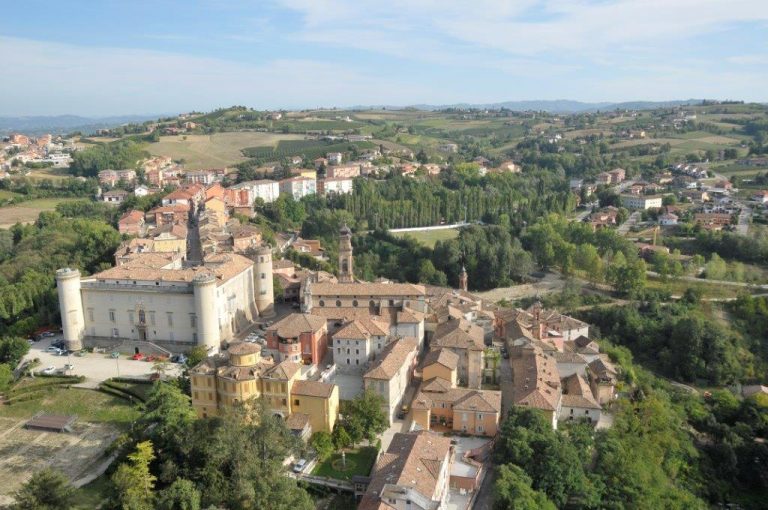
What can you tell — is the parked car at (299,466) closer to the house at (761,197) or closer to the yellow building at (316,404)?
the yellow building at (316,404)

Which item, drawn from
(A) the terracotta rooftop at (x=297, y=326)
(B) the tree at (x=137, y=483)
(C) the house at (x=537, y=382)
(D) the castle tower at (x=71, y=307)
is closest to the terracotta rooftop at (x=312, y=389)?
(A) the terracotta rooftop at (x=297, y=326)

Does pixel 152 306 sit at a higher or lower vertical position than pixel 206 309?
lower

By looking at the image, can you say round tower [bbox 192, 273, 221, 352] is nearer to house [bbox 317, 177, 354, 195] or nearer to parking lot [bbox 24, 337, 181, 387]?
parking lot [bbox 24, 337, 181, 387]

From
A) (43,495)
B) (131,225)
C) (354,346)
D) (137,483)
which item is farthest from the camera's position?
(131,225)

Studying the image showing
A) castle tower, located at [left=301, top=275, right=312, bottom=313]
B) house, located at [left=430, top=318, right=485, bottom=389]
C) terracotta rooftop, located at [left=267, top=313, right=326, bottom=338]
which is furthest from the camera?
castle tower, located at [left=301, top=275, right=312, bottom=313]

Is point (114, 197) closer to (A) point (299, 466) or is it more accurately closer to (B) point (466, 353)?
(B) point (466, 353)

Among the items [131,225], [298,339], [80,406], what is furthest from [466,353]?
[131,225]

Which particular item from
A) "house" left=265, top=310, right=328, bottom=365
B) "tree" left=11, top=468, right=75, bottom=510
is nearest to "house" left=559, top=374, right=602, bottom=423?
"house" left=265, top=310, right=328, bottom=365
